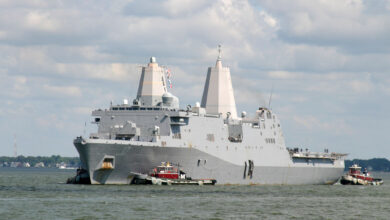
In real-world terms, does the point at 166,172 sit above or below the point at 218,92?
below

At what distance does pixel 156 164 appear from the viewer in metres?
67.0

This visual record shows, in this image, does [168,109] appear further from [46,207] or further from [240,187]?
[46,207]

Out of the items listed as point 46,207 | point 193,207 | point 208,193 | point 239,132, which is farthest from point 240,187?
point 46,207

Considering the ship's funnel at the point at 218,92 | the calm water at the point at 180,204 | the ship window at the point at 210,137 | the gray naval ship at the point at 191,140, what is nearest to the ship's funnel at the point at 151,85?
the gray naval ship at the point at 191,140

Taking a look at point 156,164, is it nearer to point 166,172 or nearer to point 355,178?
point 166,172

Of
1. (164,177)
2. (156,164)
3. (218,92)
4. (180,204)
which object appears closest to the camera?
(180,204)

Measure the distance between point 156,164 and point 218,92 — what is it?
1662 cm

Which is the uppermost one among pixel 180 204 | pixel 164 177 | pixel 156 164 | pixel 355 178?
pixel 355 178

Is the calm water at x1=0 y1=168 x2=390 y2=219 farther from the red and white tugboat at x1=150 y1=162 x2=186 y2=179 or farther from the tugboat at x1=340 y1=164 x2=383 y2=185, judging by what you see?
the tugboat at x1=340 y1=164 x2=383 y2=185

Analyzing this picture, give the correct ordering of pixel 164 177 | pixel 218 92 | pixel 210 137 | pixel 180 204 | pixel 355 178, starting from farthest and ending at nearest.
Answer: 1. pixel 355 178
2. pixel 218 92
3. pixel 210 137
4. pixel 164 177
5. pixel 180 204

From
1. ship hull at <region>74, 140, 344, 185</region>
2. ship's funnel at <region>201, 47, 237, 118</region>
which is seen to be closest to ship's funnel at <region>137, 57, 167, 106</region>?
ship hull at <region>74, 140, 344, 185</region>

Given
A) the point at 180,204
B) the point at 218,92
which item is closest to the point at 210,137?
the point at 218,92

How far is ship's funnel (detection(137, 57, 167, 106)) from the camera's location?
73812mm

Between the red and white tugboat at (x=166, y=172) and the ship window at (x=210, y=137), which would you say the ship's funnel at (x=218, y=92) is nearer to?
the ship window at (x=210, y=137)
